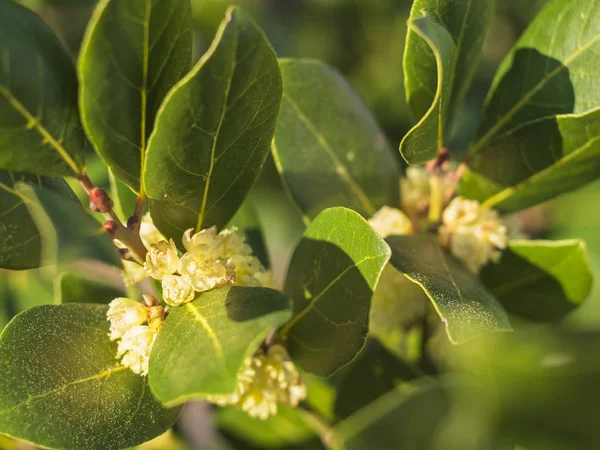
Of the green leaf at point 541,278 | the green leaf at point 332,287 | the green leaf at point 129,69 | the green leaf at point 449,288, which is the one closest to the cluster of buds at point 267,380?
the green leaf at point 332,287

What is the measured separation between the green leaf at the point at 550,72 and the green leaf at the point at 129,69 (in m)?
0.59

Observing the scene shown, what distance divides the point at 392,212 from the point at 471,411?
51.2 inches

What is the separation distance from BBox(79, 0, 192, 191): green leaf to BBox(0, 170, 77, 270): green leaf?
124 mm

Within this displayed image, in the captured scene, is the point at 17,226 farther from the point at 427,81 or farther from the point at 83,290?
the point at 427,81

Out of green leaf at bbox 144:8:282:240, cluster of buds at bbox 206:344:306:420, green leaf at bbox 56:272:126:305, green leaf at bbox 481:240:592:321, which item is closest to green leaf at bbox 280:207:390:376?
cluster of buds at bbox 206:344:306:420

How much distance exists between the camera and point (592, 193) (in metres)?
2.59

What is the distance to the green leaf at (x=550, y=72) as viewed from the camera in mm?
1039

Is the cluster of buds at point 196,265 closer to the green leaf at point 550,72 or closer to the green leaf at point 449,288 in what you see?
the green leaf at point 449,288


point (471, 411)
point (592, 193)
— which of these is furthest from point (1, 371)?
point (592, 193)

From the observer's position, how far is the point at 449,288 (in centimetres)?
95

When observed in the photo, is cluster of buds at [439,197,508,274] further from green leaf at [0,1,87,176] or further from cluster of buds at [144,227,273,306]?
green leaf at [0,1,87,176]

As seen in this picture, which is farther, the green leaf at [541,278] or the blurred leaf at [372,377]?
the blurred leaf at [372,377]

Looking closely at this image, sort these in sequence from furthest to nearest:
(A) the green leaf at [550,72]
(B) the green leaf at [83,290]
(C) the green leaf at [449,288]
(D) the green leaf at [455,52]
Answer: (B) the green leaf at [83,290] → (A) the green leaf at [550,72] → (D) the green leaf at [455,52] → (C) the green leaf at [449,288]

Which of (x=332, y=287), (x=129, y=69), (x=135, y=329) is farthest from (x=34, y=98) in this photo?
(x=332, y=287)
